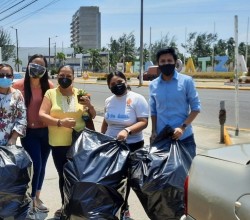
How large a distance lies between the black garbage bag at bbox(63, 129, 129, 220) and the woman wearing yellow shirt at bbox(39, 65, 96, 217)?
426mm

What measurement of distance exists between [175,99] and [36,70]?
1.54m

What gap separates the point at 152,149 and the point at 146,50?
3574 inches

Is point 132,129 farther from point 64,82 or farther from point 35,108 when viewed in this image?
point 35,108

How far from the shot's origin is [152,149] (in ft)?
12.0

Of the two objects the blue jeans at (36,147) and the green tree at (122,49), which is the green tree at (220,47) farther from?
the blue jeans at (36,147)

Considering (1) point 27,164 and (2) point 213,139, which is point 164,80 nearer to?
(1) point 27,164

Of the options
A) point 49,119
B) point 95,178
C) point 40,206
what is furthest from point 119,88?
point 40,206

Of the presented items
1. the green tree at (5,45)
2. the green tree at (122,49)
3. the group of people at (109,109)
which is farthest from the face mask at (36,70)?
the green tree at (122,49)

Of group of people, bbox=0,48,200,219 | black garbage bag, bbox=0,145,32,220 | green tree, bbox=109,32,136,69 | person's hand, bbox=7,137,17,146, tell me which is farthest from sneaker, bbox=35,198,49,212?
green tree, bbox=109,32,136,69

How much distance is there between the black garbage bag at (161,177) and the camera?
3.39 meters

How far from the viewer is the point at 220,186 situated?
2.28 metres

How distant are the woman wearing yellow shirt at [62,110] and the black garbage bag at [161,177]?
82 cm

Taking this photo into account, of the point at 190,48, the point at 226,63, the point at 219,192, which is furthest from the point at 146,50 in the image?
the point at 219,192

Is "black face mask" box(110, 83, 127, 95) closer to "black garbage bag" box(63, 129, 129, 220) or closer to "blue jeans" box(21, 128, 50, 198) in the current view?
"black garbage bag" box(63, 129, 129, 220)
